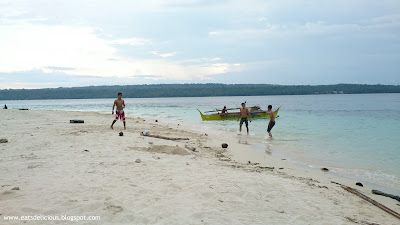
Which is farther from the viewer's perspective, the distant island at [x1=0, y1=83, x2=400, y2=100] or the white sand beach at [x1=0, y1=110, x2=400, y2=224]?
the distant island at [x1=0, y1=83, x2=400, y2=100]

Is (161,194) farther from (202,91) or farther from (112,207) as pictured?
(202,91)

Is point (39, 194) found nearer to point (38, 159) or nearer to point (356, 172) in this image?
point (38, 159)

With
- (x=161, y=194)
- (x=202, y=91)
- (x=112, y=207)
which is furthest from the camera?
(x=202, y=91)

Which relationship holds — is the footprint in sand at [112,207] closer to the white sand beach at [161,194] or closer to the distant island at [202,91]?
the white sand beach at [161,194]

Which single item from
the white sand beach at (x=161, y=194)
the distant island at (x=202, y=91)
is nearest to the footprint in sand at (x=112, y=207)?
the white sand beach at (x=161, y=194)

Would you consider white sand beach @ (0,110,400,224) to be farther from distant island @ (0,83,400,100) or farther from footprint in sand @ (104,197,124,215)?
distant island @ (0,83,400,100)

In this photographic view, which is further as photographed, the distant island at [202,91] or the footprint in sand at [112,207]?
the distant island at [202,91]

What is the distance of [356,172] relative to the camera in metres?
8.83

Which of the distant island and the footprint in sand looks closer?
the footprint in sand

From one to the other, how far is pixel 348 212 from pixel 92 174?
4.78 m

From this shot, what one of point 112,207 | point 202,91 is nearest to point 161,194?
point 112,207

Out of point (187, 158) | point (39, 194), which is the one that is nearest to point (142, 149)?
point (187, 158)

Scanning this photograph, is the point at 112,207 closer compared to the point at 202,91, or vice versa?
the point at 112,207

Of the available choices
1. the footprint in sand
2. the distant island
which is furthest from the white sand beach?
the distant island
